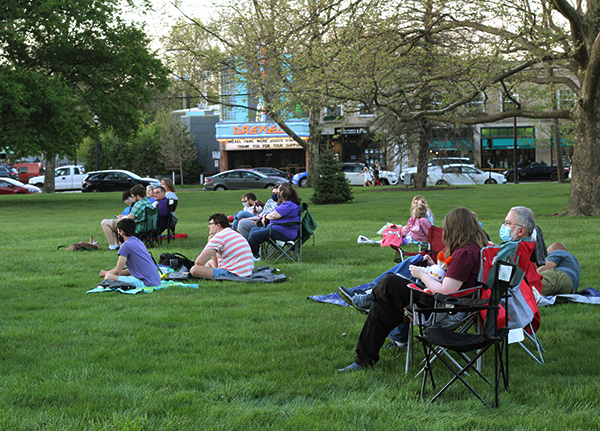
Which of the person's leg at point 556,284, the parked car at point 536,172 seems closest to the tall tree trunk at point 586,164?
the person's leg at point 556,284

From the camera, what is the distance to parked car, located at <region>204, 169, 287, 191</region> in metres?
37.7

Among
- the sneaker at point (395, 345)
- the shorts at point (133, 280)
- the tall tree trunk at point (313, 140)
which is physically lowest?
the sneaker at point (395, 345)

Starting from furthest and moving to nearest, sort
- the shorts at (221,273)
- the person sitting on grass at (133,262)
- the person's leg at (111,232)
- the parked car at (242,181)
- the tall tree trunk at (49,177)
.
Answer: the tall tree trunk at (49,177), the parked car at (242,181), the person's leg at (111,232), the shorts at (221,273), the person sitting on grass at (133,262)

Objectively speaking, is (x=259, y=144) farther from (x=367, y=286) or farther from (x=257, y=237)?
(x=367, y=286)

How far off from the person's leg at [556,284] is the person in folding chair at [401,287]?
2569 mm

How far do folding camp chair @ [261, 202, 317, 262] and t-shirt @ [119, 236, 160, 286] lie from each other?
2.45m

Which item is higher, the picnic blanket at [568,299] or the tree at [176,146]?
the tree at [176,146]

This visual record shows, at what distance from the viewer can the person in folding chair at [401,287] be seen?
15.3ft

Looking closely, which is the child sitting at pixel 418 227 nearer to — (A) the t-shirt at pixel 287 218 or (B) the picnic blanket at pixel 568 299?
(A) the t-shirt at pixel 287 218

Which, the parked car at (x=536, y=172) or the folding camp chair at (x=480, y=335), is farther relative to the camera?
the parked car at (x=536, y=172)

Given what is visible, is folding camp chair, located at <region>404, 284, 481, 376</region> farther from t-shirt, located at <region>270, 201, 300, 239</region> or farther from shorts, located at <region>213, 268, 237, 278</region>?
t-shirt, located at <region>270, 201, 300, 239</region>

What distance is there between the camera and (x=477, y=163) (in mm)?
47594

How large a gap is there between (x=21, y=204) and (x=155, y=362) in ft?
77.8

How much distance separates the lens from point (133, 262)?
7996 millimetres
